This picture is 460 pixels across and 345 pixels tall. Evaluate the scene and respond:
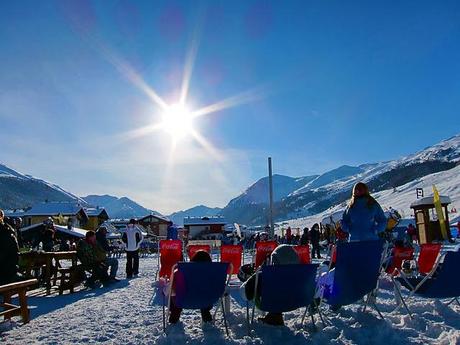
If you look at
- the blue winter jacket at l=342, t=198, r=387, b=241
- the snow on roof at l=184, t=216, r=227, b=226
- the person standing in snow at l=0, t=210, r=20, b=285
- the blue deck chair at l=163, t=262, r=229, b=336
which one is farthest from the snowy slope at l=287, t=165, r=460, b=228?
the person standing in snow at l=0, t=210, r=20, b=285

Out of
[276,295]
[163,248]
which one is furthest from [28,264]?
[276,295]

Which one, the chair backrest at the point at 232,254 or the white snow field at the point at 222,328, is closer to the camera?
the white snow field at the point at 222,328

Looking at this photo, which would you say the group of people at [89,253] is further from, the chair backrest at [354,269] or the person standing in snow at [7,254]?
the chair backrest at [354,269]

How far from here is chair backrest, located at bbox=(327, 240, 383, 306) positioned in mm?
4785

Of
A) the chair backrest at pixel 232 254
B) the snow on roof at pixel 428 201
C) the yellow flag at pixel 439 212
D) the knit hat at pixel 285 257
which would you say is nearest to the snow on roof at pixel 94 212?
the snow on roof at pixel 428 201

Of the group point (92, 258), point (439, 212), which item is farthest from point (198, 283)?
point (439, 212)

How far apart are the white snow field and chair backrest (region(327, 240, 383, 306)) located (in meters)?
0.33

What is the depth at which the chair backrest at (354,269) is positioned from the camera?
479 centimetres

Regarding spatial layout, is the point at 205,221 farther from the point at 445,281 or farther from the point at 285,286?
the point at 285,286

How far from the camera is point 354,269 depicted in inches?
191

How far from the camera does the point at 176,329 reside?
5.04 meters

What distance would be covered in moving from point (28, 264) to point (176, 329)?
500cm

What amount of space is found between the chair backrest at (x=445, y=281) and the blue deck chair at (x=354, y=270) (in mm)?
713

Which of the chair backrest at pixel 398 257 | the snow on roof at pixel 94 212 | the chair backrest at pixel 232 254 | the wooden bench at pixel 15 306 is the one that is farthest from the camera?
the snow on roof at pixel 94 212
